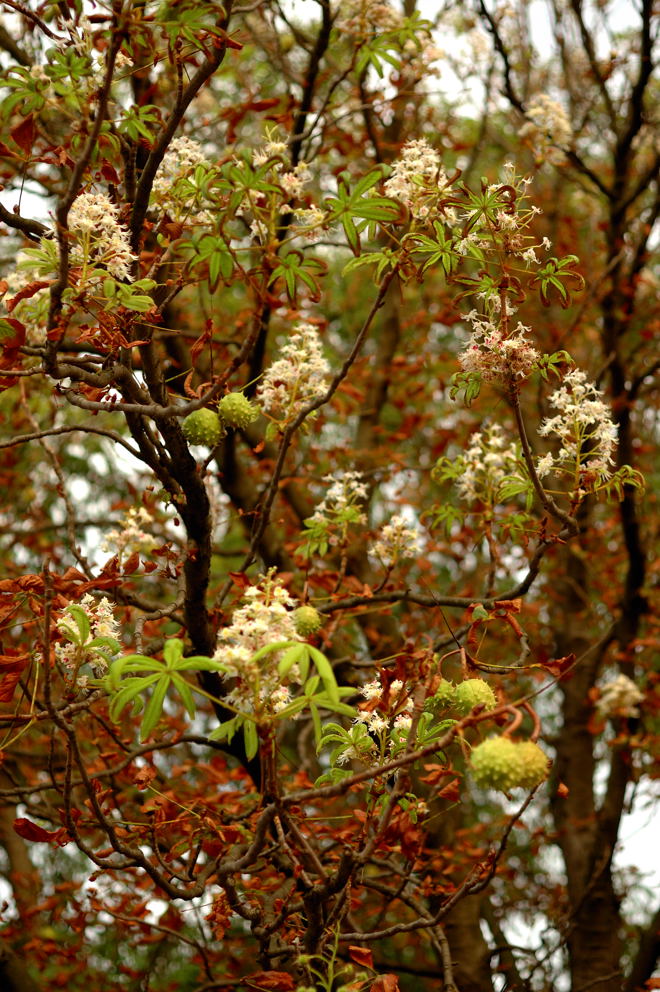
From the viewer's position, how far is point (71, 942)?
20.8 ft

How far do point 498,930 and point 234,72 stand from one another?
6.69m

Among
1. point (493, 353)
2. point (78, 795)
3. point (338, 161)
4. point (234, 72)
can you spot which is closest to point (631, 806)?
point (78, 795)

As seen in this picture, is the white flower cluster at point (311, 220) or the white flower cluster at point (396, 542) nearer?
the white flower cluster at point (311, 220)

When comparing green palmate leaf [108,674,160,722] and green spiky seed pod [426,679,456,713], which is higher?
green spiky seed pod [426,679,456,713]

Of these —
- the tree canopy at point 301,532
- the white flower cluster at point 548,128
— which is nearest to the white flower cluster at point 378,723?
the tree canopy at point 301,532

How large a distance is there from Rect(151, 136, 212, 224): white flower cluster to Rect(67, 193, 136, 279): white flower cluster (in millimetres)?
449

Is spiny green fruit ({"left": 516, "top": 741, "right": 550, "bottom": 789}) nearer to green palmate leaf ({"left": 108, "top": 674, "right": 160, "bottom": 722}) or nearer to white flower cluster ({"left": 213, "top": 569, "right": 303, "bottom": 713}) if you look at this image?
white flower cluster ({"left": 213, "top": 569, "right": 303, "bottom": 713})

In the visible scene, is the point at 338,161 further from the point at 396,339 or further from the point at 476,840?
the point at 476,840

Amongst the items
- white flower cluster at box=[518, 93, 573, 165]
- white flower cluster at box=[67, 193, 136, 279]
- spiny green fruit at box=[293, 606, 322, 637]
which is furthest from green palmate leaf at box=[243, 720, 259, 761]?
white flower cluster at box=[518, 93, 573, 165]

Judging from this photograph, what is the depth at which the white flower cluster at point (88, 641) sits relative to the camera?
254 centimetres

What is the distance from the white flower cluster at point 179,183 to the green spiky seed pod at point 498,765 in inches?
73.3

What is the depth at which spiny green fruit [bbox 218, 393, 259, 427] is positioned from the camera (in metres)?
2.92

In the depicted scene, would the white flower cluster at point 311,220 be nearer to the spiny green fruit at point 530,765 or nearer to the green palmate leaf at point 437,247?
the green palmate leaf at point 437,247

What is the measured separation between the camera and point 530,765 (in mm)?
1847
